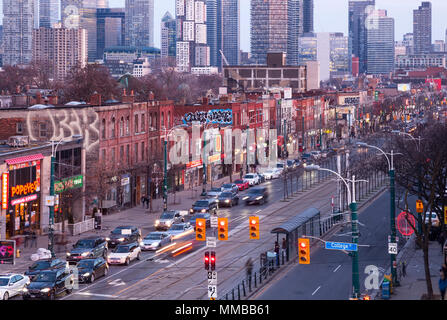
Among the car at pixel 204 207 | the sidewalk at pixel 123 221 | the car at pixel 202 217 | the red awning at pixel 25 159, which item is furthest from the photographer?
the car at pixel 204 207

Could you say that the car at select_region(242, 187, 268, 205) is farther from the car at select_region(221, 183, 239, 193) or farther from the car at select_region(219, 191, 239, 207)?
the car at select_region(221, 183, 239, 193)

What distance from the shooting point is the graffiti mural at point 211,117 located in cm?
10594

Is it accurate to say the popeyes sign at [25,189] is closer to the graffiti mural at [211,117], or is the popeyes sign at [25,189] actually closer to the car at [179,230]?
the car at [179,230]

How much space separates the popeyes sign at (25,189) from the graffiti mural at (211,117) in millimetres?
43340

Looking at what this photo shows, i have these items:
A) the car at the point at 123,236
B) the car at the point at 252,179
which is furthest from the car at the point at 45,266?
the car at the point at 252,179

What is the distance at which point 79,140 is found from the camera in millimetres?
69375

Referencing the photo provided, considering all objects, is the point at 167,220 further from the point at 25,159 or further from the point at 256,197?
the point at 256,197

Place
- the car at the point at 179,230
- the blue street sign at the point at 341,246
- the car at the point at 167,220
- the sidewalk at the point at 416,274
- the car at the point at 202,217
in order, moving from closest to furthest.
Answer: the blue street sign at the point at 341,246
the sidewalk at the point at 416,274
the car at the point at 179,230
the car at the point at 167,220
the car at the point at 202,217

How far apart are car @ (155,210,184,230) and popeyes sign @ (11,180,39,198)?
393 inches

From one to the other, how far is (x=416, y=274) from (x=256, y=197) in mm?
35122

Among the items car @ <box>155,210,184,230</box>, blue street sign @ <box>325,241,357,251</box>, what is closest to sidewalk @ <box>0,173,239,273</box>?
car @ <box>155,210,184,230</box>
